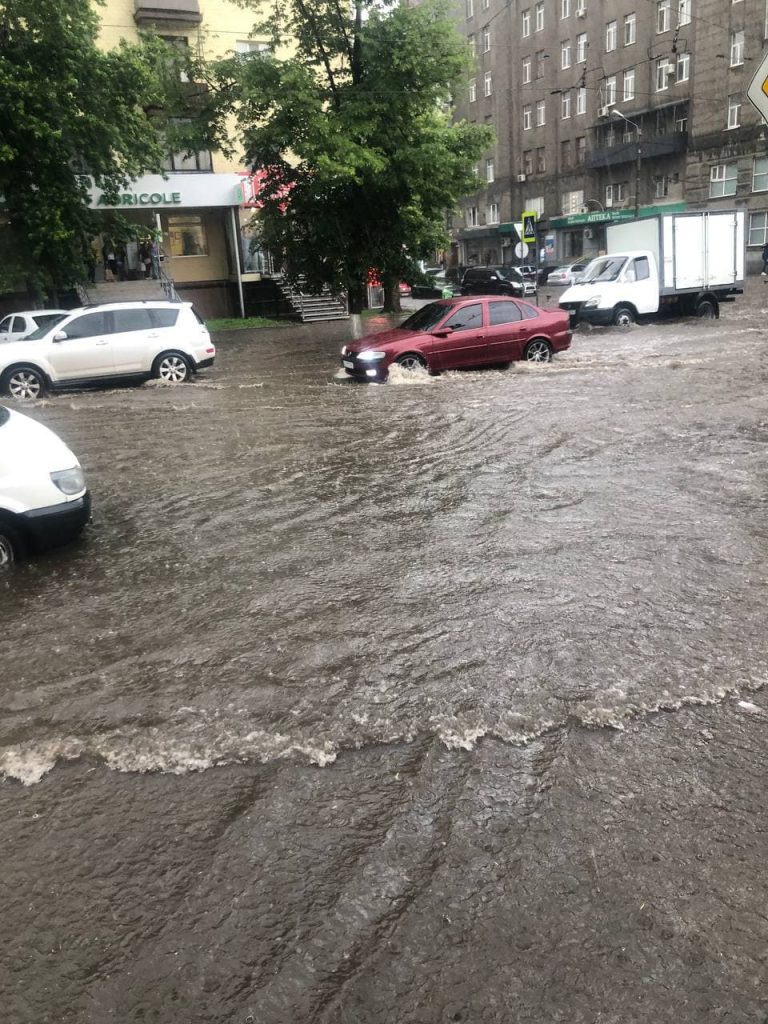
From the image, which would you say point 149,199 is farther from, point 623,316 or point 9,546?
point 9,546

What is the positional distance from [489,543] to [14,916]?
4.30 metres

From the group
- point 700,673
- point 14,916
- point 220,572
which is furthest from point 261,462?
point 14,916

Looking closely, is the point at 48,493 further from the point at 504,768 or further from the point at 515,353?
the point at 515,353

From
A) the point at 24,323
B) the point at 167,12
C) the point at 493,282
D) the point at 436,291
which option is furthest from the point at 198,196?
the point at 493,282

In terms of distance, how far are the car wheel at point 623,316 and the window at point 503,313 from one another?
7552mm

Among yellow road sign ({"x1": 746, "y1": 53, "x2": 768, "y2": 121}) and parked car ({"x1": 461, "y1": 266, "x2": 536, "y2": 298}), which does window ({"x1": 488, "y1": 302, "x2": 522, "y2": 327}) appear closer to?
yellow road sign ({"x1": 746, "y1": 53, "x2": 768, "y2": 121})

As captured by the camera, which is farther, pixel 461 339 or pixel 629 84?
pixel 629 84

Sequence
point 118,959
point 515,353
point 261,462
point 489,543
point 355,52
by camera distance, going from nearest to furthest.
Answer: point 118,959 < point 489,543 < point 261,462 < point 515,353 < point 355,52

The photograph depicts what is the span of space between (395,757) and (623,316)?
20780 millimetres

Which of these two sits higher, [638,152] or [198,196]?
[638,152]

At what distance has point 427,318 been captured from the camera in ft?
50.7

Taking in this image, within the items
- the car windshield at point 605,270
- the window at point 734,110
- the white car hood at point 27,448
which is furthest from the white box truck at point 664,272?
the window at point 734,110

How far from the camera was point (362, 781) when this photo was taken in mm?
3600

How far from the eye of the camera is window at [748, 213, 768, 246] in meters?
43.4
